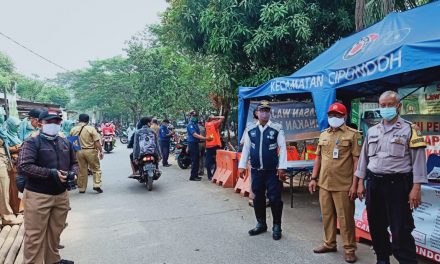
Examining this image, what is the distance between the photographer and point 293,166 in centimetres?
680

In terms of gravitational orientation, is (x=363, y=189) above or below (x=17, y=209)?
above

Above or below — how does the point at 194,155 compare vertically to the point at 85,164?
Answer: above

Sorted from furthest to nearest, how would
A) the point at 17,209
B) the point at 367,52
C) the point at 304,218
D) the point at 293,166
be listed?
the point at 293,166
the point at 17,209
the point at 304,218
the point at 367,52

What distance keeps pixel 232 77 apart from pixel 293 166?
4.48m

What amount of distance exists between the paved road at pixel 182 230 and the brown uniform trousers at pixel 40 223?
66 cm

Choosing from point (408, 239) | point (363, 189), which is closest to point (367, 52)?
point (363, 189)

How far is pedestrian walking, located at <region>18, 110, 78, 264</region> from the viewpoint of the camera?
3.67 meters

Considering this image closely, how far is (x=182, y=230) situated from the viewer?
214 inches

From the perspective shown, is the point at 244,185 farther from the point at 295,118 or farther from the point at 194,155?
the point at 194,155

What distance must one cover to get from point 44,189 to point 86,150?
16.0 ft

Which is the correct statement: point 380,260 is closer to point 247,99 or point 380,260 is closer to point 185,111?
point 247,99

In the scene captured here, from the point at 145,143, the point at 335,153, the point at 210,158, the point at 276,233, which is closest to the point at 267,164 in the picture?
the point at 276,233

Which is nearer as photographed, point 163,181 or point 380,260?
point 380,260

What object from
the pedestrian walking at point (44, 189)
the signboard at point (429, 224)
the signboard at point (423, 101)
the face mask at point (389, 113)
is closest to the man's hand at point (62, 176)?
the pedestrian walking at point (44, 189)
